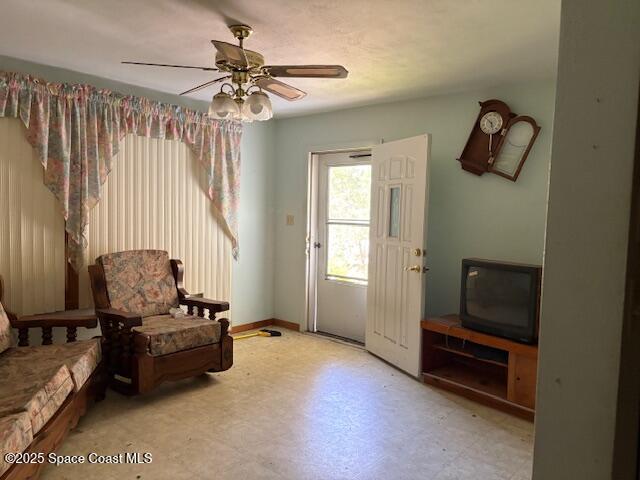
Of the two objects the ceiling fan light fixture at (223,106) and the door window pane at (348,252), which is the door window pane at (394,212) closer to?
the door window pane at (348,252)

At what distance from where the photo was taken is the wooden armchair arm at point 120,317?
2988mm

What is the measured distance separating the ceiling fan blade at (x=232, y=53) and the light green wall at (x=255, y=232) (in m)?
2.51

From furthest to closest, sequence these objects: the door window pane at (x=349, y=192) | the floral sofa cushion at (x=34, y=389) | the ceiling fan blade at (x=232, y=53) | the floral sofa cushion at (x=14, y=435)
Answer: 1. the door window pane at (x=349, y=192)
2. the ceiling fan blade at (x=232, y=53)
3. the floral sofa cushion at (x=34, y=389)
4. the floral sofa cushion at (x=14, y=435)

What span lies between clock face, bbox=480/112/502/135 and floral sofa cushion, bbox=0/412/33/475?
3.40m


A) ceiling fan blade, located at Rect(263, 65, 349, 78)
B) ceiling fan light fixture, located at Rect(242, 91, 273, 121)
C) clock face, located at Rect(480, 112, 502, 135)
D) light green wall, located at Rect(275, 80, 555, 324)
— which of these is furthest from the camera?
clock face, located at Rect(480, 112, 502, 135)

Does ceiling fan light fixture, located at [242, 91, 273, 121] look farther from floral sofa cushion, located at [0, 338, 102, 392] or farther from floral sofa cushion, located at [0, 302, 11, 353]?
floral sofa cushion, located at [0, 302, 11, 353]

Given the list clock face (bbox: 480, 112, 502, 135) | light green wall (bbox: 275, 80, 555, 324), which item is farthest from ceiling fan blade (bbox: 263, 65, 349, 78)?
light green wall (bbox: 275, 80, 555, 324)

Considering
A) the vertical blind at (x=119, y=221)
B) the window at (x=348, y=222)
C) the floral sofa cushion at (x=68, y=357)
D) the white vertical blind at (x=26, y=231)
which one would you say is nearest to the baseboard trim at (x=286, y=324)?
the window at (x=348, y=222)

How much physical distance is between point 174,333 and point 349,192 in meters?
2.33

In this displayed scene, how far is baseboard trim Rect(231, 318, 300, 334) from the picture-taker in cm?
491

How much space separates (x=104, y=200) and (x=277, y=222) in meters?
1.96

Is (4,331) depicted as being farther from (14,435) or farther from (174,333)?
(14,435)

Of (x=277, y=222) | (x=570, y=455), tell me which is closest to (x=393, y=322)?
(x=277, y=222)

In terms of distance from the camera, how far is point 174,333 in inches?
125
